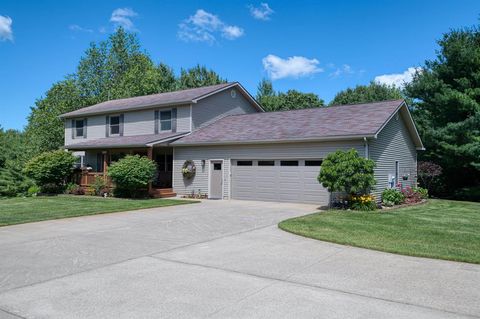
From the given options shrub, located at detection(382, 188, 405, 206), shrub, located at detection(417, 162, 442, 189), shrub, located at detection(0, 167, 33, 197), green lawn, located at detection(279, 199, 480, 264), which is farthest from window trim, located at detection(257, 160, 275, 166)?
shrub, located at detection(0, 167, 33, 197)

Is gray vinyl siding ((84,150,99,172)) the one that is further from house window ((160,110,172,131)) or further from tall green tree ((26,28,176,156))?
tall green tree ((26,28,176,156))

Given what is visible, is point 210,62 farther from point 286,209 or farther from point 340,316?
point 340,316

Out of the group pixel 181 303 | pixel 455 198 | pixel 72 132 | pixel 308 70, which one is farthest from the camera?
pixel 308 70

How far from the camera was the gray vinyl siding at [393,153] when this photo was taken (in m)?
16.8

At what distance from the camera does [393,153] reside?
18.5 m

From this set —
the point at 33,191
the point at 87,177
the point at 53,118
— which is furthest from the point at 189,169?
the point at 53,118

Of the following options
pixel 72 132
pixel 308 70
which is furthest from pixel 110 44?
pixel 308 70

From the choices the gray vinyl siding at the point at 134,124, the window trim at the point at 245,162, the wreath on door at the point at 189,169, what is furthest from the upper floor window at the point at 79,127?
the window trim at the point at 245,162

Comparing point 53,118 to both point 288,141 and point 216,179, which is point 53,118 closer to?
point 216,179

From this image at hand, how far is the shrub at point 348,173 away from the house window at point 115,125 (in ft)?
54.5

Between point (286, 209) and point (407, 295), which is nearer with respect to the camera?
point (407, 295)

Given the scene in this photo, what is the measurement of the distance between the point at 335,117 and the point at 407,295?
14.2m

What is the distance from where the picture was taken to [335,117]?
60.8 ft

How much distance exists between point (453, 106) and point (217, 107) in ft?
45.5
